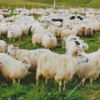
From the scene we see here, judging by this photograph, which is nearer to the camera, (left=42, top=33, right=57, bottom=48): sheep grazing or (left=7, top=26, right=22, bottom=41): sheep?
(left=42, top=33, right=57, bottom=48): sheep grazing

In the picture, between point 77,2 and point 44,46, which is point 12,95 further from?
point 77,2

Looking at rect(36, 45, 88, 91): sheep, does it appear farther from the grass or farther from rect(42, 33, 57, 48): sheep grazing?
rect(42, 33, 57, 48): sheep grazing

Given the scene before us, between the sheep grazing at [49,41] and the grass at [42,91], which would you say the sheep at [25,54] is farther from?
the sheep grazing at [49,41]

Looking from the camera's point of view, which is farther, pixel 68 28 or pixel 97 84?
pixel 68 28

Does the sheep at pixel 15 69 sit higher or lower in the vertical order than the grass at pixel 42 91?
higher

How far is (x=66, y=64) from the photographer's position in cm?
434

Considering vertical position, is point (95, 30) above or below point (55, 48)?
above

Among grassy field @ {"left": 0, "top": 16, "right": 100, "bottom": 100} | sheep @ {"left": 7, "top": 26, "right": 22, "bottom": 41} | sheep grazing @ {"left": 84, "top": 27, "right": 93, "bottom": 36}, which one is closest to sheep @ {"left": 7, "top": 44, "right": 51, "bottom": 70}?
grassy field @ {"left": 0, "top": 16, "right": 100, "bottom": 100}

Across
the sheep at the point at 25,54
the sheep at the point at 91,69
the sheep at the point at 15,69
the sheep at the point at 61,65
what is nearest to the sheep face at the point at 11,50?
the sheep at the point at 25,54

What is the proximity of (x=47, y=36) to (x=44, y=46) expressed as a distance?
60cm

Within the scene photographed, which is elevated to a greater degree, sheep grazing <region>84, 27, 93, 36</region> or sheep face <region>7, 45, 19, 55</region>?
sheep grazing <region>84, 27, 93, 36</region>

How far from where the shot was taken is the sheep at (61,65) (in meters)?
4.30

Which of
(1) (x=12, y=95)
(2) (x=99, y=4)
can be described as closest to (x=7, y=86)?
(1) (x=12, y=95)

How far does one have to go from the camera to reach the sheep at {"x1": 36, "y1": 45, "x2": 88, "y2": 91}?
430 cm
